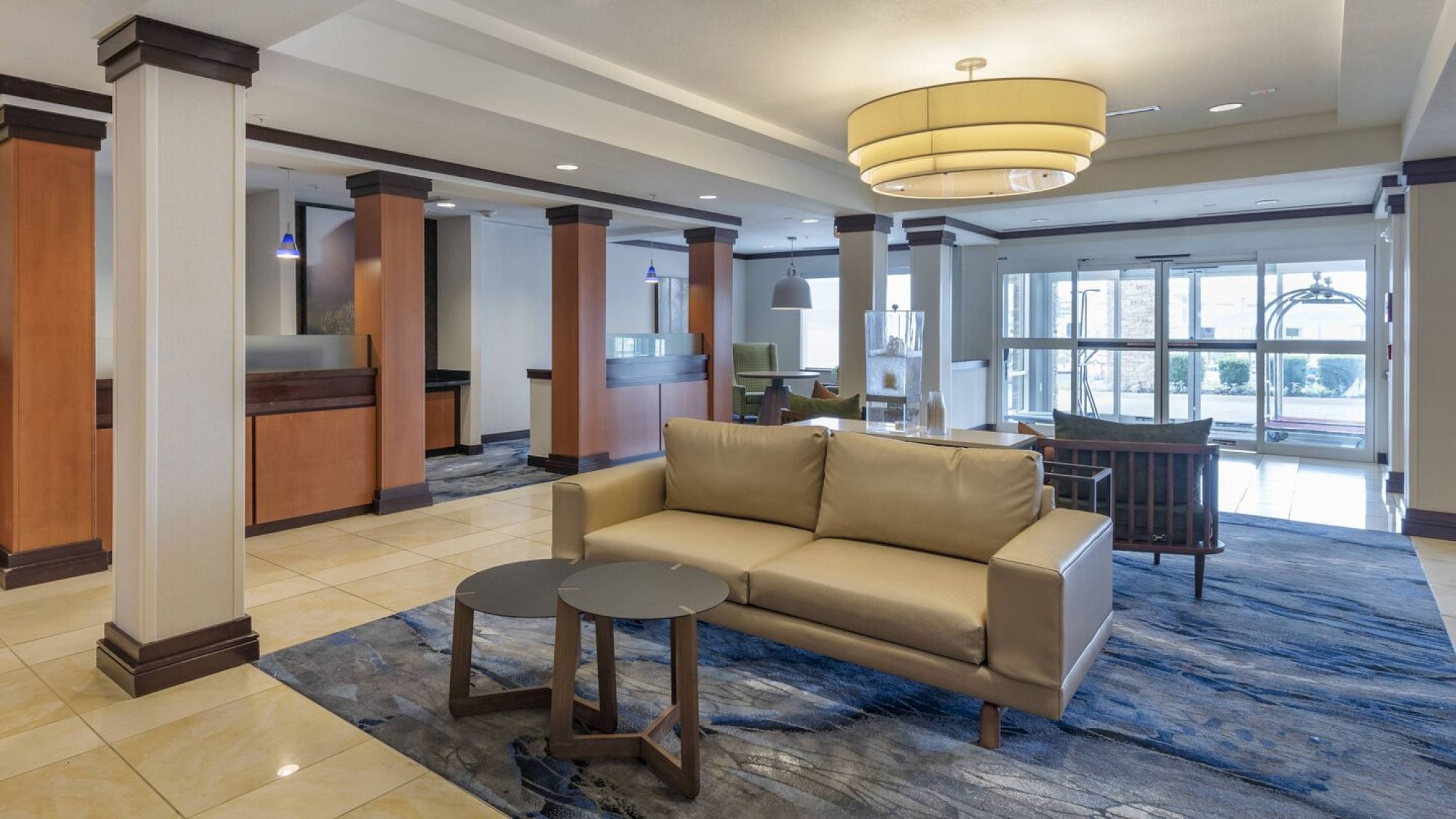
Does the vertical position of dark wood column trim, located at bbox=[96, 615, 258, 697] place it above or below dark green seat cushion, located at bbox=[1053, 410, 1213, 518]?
below

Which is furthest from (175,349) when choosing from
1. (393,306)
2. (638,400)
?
(638,400)

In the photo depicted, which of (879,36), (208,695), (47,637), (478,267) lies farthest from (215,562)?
(478,267)

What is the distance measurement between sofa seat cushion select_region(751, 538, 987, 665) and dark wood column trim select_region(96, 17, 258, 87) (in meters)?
2.69

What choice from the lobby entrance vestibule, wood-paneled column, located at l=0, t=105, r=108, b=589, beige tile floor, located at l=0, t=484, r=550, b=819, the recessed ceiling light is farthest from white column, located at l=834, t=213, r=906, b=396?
wood-paneled column, located at l=0, t=105, r=108, b=589

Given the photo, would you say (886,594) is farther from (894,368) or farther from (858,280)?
(858,280)

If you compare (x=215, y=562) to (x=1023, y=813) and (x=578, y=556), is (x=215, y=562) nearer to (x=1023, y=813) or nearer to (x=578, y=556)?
(x=578, y=556)

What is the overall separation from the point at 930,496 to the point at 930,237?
5.64 metres

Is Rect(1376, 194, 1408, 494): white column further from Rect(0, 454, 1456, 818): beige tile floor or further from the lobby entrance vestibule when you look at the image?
the lobby entrance vestibule

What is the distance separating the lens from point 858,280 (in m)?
7.76

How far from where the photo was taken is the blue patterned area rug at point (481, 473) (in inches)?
272

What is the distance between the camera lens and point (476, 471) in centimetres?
781

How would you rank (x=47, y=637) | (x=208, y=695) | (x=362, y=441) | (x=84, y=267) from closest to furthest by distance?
(x=208, y=695), (x=47, y=637), (x=84, y=267), (x=362, y=441)

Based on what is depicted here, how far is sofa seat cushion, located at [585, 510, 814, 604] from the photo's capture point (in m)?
3.20

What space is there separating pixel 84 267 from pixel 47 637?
1957mm
